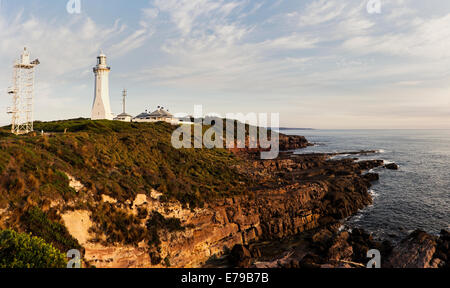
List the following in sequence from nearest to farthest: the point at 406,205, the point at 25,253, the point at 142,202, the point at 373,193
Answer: the point at 25,253 → the point at 142,202 → the point at 406,205 → the point at 373,193

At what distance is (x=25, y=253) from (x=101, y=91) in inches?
1788

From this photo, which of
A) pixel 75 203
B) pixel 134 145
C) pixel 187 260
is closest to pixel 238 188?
pixel 187 260

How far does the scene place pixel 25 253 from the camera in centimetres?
1027

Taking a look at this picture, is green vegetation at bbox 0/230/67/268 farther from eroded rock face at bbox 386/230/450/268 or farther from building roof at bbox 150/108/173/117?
building roof at bbox 150/108/173/117

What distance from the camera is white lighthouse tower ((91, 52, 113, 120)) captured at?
48750mm

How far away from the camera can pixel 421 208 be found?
33.9 meters

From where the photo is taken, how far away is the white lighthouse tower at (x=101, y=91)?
1919 inches

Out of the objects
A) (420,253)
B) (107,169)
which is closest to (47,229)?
(107,169)

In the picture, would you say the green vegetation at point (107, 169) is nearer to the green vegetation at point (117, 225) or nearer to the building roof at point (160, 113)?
the green vegetation at point (117, 225)

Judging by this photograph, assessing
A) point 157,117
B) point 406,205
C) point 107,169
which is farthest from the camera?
point 157,117

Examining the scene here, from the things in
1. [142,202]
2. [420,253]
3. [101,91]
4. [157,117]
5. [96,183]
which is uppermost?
[101,91]

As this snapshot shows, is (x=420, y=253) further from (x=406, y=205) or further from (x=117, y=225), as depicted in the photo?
(x=117, y=225)

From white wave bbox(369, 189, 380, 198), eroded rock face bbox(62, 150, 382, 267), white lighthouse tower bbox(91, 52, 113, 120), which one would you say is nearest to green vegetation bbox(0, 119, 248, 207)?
eroded rock face bbox(62, 150, 382, 267)

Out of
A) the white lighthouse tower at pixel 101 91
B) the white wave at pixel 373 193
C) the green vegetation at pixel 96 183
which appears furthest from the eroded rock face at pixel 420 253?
the white lighthouse tower at pixel 101 91
